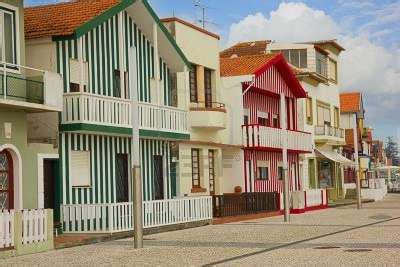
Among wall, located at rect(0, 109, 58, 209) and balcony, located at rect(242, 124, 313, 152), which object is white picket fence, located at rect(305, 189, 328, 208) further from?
wall, located at rect(0, 109, 58, 209)

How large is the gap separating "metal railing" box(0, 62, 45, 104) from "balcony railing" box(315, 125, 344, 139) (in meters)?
29.6

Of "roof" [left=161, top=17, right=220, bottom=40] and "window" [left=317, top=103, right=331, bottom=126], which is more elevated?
"roof" [left=161, top=17, right=220, bottom=40]

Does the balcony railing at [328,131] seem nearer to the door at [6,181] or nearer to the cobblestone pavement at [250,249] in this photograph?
the cobblestone pavement at [250,249]

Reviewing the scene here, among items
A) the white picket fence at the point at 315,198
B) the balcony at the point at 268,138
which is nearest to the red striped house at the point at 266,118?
the balcony at the point at 268,138

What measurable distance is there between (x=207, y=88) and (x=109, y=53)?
884cm

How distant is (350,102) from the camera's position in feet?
220

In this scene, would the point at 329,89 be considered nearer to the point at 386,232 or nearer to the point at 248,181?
the point at 248,181

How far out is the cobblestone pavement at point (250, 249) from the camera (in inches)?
594

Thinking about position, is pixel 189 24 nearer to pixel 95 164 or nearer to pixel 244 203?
pixel 244 203

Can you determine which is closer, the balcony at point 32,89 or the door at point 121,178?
the balcony at point 32,89

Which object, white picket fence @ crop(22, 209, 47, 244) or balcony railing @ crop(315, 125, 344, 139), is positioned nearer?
white picket fence @ crop(22, 209, 47, 244)

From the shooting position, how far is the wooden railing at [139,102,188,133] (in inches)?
1024

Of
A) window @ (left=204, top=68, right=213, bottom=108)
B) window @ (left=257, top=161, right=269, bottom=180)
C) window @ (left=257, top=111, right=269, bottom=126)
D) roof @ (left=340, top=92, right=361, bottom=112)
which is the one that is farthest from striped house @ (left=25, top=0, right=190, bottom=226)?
roof @ (left=340, top=92, right=361, bottom=112)

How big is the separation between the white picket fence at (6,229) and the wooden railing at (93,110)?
568cm
